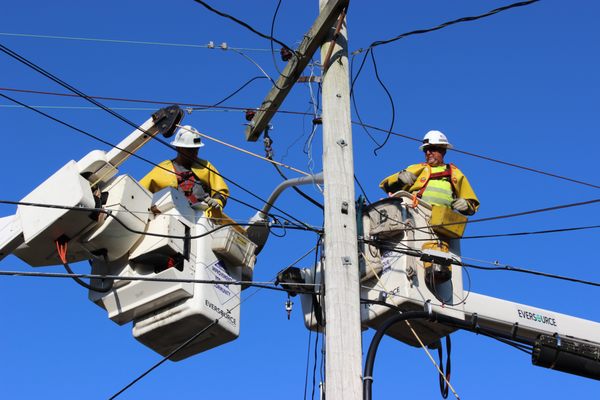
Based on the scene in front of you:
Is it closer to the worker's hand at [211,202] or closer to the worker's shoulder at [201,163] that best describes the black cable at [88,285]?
the worker's hand at [211,202]

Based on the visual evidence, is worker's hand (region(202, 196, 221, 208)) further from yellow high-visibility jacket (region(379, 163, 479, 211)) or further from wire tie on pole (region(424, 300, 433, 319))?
wire tie on pole (region(424, 300, 433, 319))

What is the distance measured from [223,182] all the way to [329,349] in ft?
13.5

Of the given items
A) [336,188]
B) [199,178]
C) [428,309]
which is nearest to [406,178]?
[199,178]

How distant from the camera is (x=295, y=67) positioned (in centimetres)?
988

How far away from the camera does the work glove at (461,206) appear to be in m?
11.1

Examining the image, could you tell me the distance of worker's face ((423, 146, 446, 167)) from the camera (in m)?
12.0

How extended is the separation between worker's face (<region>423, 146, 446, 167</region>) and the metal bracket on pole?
2392mm

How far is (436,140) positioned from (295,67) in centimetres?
276

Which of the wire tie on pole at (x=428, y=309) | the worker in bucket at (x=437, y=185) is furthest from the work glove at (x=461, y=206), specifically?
the wire tie on pole at (x=428, y=309)

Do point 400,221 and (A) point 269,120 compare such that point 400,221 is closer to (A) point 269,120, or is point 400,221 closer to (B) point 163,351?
(A) point 269,120

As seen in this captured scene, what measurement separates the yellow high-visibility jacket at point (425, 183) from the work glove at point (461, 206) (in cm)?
17

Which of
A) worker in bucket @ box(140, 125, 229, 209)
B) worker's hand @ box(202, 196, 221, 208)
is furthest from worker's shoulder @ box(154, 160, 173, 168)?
worker's hand @ box(202, 196, 221, 208)

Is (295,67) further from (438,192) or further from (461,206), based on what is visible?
(461,206)

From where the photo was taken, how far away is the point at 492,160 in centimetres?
1156
